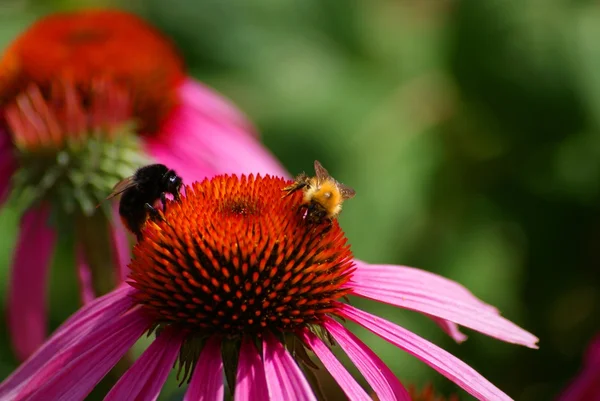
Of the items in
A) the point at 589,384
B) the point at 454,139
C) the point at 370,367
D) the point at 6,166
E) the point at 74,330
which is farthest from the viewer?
the point at 454,139

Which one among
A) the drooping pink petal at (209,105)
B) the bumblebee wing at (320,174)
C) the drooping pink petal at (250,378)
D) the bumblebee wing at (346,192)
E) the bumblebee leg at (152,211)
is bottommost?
the drooping pink petal at (250,378)

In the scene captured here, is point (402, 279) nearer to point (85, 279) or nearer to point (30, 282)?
point (85, 279)

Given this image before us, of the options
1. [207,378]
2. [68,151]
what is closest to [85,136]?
[68,151]

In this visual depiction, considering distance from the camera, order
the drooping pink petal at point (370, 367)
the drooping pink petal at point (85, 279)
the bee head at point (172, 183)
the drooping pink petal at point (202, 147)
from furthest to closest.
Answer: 1. the drooping pink petal at point (202, 147)
2. the drooping pink petal at point (85, 279)
3. the bee head at point (172, 183)
4. the drooping pink petal at point (370, 367)

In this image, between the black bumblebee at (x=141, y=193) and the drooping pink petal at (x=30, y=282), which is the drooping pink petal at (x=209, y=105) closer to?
the drooping pink petal at (x=30, y=282)

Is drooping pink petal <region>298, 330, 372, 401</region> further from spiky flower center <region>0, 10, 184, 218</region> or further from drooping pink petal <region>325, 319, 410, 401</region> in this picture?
spiky flower center <region>0, 10, 184, 218</region>

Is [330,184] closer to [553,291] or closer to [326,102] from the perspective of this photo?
[553,291]

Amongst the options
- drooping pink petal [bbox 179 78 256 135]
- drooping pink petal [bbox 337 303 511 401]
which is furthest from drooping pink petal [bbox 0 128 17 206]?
drooping pink petal [bbox 337 303 511 401]

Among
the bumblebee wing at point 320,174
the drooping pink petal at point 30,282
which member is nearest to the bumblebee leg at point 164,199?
the bumblebee wing at point 320,174
